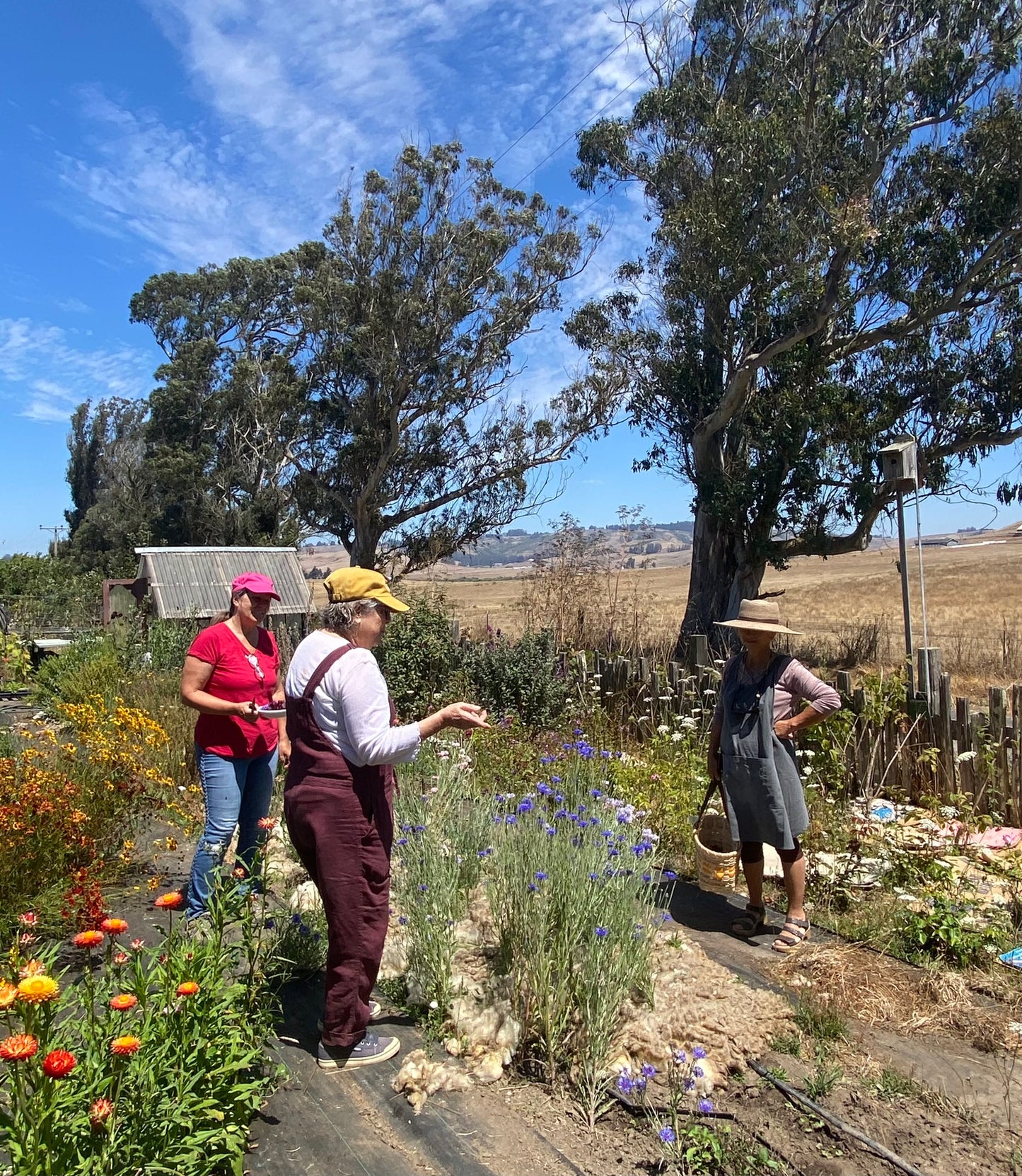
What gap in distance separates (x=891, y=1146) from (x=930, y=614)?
2621cm

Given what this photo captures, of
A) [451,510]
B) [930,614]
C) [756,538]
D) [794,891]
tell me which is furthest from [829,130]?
[930,614]

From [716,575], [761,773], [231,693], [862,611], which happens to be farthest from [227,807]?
[862,611]

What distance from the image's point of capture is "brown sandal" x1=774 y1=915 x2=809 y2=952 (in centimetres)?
389

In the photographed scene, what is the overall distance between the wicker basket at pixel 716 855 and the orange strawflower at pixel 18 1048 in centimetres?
340

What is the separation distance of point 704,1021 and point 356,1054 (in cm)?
117

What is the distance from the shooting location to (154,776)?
4.62 meters

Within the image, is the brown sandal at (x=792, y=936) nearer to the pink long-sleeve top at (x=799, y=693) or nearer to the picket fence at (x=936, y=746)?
the pink long-sleeve top at (x=799, y=693)

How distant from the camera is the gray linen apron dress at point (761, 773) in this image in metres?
4.00

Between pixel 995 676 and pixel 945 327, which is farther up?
pixel 945 327

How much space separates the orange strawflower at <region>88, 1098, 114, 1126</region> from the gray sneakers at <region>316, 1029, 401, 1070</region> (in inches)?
43.7

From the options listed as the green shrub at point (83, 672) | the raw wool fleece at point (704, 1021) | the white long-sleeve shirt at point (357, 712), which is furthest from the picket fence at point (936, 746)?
the green shrub at point (83, 672)

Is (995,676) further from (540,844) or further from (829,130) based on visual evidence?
(540,844)

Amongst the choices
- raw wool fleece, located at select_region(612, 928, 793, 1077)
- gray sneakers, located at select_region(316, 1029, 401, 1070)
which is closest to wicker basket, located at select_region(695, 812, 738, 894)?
raw wool fleece, located at select_region(612, 928, 793, 1077)

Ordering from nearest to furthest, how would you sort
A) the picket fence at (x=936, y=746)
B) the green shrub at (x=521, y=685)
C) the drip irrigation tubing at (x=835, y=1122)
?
the drip irrigation tubing at (x=835, y=1122), the picket fence at (x=936, y=746), the green shrub at (x=521, y=685)
